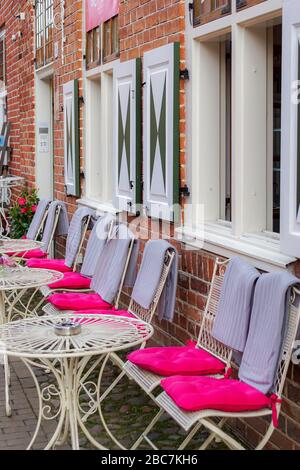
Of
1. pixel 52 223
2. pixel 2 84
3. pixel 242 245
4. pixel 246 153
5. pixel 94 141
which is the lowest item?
pixel 52 223

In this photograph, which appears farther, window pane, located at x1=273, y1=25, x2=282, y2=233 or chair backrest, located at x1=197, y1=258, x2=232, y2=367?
window pane, located at x1=273, y1=25, x2=282, y2=233

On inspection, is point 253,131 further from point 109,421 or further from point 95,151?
point 95,151

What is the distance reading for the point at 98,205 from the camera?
25.1 ft

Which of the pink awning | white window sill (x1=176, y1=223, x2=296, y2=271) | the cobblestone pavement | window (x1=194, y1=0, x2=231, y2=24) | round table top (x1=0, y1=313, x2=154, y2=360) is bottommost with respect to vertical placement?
the cobblestone pavement

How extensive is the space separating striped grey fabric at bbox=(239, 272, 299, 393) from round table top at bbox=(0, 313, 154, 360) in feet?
1.80

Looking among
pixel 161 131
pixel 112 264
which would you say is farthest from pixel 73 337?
pixel 161 131

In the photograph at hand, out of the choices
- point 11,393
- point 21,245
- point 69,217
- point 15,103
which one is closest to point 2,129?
point 15,103

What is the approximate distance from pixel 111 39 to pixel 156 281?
3.00 m

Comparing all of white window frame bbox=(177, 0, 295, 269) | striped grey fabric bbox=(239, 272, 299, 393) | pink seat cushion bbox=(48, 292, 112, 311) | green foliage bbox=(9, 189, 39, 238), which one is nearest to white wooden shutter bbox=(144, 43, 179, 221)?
white window frame bbox=(177, 0, 295, 269)

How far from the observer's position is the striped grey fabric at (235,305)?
13.1 feet

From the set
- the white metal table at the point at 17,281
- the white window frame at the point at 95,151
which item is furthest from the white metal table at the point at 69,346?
the white window frame at the point at 95,151

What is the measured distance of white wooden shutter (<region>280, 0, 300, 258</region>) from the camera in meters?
3.80

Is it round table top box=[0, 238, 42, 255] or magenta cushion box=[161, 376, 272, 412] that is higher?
round table top box=[0, 238, 42, 255]

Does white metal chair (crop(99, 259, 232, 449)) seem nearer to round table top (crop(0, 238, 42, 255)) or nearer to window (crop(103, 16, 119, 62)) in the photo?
round table top (crop(0, 238, 42, 255))
